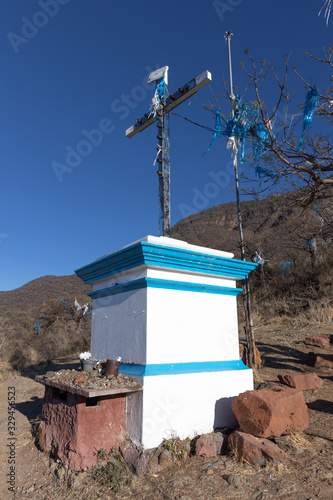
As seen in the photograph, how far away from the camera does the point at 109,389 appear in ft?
12.2

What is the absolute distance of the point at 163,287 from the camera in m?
4.46

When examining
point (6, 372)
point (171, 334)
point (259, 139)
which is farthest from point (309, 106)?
point (6, 372)

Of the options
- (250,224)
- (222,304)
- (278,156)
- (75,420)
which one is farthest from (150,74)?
(250,224)

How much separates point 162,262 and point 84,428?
2059 mm

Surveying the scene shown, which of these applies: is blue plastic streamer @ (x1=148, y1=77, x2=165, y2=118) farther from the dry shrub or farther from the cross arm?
the dry shrub

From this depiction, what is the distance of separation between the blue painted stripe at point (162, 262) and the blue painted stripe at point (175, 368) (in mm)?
1211

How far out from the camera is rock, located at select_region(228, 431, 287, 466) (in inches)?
143

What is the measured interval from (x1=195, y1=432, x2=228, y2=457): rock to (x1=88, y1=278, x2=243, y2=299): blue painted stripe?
1.76 meters

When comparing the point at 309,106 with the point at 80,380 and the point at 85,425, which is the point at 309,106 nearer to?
the point at 80,380

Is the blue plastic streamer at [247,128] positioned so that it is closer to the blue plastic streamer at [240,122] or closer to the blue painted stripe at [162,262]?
the blue plastic streamer at [240,122]

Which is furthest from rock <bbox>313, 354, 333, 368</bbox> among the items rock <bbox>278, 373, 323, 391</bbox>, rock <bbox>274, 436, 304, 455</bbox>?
rock <bbox>274, 436, 304, 455</bbox>

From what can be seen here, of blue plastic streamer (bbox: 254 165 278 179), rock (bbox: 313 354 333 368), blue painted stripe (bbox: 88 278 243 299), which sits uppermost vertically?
blue plastic streamer (bbox: 254 165 278 179)

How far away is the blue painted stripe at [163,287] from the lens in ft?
14.2

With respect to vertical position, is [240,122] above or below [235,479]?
above
